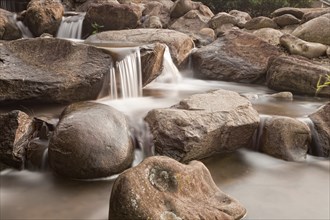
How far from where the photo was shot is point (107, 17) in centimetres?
1070

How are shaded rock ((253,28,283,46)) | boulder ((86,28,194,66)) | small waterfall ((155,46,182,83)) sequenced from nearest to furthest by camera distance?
small waterfall ((155,46,182,83)), boulder ((86,28,194,66)), shaded rock ((253,28,283,46))

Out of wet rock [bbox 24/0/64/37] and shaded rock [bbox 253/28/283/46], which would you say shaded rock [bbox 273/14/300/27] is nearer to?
shaded rock [bbox 253/28/283/46]

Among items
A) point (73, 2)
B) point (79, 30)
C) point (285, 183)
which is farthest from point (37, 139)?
point (73, 2)

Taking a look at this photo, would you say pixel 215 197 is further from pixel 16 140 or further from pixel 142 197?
pixel 16 140

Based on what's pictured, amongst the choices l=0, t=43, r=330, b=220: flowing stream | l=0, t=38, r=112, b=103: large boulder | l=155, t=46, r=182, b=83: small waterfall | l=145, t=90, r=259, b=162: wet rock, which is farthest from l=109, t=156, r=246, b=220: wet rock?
l=155, t=46, r=182, b=83: small waterfall

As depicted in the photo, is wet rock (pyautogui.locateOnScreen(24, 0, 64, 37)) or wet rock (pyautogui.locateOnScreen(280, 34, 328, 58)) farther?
wet rock (pyautogui.locateOnScreen(24, 0, 64, 37))

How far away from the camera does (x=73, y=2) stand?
46.5ft

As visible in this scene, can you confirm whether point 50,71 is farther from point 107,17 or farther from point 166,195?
point 107,17

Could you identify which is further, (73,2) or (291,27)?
(73,2)

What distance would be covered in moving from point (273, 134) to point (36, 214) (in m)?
3.22

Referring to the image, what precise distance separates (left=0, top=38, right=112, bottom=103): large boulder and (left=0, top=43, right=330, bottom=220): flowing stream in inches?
9.7

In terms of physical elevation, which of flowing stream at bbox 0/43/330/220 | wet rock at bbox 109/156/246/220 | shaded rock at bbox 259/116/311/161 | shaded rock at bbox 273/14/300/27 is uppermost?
shaded rock at bbox 273/14/300/27

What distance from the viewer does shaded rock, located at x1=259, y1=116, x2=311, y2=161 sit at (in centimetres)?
504

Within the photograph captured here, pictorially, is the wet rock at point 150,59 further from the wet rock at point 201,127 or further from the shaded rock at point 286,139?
the shaded rock at point 286,139
